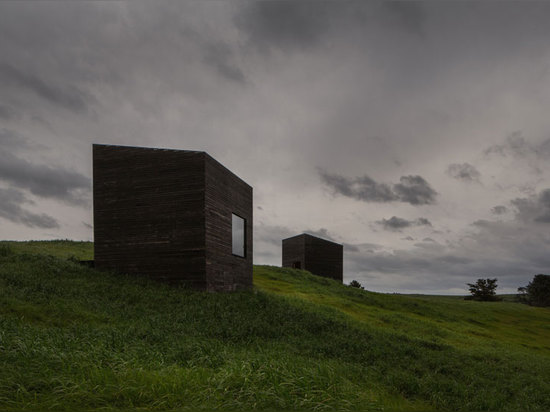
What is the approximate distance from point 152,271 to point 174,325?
25.9 ft

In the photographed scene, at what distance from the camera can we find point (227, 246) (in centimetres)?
2166

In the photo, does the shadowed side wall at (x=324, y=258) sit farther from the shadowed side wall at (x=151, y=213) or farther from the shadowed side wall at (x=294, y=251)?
the shadowed side wall at (x=151, y=213)

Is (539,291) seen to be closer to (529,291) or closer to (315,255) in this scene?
(529,291)

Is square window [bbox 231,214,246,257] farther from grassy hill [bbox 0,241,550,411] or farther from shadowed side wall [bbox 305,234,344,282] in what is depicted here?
shadowed side wall [bbox 305,234,344,282]

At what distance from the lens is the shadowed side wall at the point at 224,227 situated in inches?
771

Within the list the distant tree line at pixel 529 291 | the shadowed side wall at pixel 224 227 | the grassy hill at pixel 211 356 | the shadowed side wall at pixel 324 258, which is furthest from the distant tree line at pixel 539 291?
the shadowed side wall at pixel 224 227

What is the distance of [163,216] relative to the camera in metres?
19.7

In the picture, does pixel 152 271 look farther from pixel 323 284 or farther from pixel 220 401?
pixel 323 284

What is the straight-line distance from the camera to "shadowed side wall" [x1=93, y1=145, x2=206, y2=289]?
753 inches

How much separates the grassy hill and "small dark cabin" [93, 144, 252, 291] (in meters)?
1.34

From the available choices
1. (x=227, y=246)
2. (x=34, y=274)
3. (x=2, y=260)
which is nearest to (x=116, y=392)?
(x=34, y=274)

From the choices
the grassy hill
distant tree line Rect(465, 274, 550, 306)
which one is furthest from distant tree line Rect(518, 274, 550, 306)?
the grassy hill

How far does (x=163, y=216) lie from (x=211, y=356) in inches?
491

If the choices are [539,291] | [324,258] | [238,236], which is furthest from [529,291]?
[238,236]
